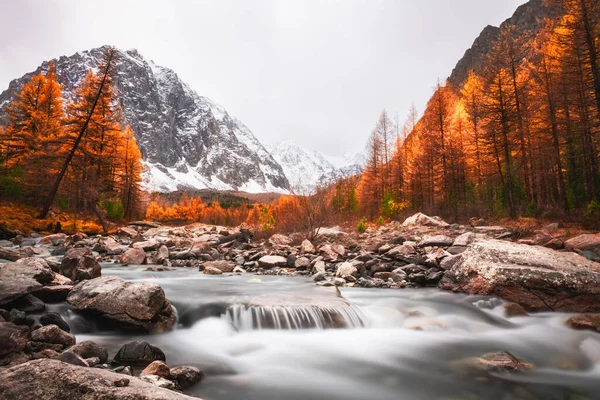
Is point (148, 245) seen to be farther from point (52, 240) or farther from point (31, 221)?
point (31, 221)

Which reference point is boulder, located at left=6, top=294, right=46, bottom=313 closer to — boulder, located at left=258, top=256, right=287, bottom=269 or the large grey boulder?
the large grey boulder

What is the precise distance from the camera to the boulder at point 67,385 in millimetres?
2088

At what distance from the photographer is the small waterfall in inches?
234

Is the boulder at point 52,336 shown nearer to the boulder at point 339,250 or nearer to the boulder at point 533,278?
the boulder at point 533,278

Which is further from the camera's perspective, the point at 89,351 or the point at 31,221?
the point at 31,221

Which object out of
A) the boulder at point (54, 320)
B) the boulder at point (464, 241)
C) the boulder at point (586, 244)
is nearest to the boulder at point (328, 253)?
the boulder at point (464, 241)

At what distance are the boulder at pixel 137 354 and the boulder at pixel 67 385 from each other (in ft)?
6.17

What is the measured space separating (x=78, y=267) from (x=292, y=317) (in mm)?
5741

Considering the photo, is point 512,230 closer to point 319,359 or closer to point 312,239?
point 312,239

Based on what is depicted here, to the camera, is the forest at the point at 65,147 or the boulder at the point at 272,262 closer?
the boulder at the point at 272,262

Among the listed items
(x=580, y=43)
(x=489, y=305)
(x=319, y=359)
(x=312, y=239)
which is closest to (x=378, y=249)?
(x=312, y=239)

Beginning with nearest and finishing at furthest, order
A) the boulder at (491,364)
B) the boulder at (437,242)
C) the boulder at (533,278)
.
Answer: the boulder at (491,364) → the boulder at (533,278) → the boulder at (437,242)

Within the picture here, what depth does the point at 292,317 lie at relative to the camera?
6062 mm

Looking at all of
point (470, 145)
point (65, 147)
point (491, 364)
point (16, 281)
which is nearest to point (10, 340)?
point (16, 281)
